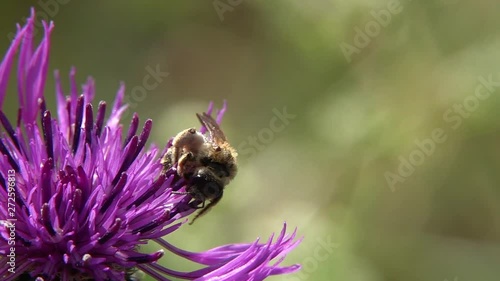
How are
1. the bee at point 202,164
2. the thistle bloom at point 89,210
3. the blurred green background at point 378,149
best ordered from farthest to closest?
the blurred green background at point 378,149 → the bee at point 202,164 → the thistle bloom at point 89,210

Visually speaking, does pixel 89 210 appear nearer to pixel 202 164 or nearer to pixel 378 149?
pixel 202 164

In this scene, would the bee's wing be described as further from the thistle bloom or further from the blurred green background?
the blurred green background

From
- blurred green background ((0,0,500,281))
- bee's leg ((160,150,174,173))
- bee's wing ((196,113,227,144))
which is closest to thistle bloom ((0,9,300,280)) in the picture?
bee's leg ((160,150,174,173))

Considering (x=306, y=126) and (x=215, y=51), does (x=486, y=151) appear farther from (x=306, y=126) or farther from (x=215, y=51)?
(x=215, y=51)

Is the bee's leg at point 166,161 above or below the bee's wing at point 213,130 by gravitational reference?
below

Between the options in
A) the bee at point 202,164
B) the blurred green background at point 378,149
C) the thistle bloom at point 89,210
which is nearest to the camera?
the thistle bloom at point 89,210

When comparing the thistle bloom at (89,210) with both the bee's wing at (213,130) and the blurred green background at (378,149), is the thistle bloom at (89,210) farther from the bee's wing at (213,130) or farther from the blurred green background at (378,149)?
the blurred green background at (378,149)

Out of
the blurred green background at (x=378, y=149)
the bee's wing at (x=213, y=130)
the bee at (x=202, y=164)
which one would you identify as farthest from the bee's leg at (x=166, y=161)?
the blurred green background at (x=378, y=149)
